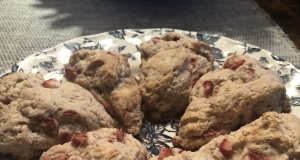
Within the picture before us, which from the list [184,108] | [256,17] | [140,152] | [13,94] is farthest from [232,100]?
[256,17]

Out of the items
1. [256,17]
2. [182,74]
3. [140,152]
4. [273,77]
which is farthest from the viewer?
[256,17]

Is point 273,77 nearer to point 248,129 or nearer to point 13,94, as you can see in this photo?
point 248,129

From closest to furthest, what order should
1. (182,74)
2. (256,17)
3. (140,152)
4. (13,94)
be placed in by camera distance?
(140,152), (13,94), (182,74), (256,17)

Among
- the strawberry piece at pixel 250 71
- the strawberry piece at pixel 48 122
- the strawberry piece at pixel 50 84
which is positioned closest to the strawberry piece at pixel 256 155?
the strawberry piece at pixel 250 71

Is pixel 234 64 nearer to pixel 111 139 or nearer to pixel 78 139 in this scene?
pixel 111 139

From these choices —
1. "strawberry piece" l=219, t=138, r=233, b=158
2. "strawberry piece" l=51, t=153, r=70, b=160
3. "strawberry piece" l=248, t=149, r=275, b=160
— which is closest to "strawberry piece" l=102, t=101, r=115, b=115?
"strawberry piece" l=51, t=153, r=70, b=160

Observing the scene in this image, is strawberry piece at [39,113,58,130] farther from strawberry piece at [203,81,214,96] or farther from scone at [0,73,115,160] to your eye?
strawberry piece at [203,81,214,96]
